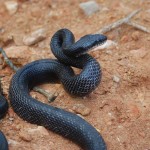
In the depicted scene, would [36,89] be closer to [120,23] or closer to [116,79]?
[116,79]

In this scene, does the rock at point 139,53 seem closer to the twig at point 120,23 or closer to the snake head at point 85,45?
the twig at point 120,23

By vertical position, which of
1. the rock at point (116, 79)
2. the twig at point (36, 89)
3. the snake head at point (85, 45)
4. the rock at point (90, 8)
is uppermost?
the snake head at point (85, 45)

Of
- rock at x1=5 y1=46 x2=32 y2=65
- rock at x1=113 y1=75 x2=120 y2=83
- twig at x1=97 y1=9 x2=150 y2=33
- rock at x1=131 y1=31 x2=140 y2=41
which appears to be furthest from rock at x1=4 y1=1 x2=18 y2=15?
rock at x1=113 y1=75 x2=120 y2=83

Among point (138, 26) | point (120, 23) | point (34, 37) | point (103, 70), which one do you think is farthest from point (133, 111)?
point (34, 37)

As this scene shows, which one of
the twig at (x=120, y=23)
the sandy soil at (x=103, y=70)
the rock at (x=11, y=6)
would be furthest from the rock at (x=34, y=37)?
the twig at (x=120, y=23)

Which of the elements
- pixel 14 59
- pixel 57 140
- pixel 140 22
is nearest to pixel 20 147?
pixel 57 140

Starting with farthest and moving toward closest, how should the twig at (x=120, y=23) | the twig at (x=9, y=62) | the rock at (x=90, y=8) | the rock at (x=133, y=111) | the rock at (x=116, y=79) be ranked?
the rock at (x=90, y=8)
the twig at (x=120, y=23)
the twig at (x=9, y=62)
the rock at (x=116, y=79)
the rock at (x=133, y=111)
